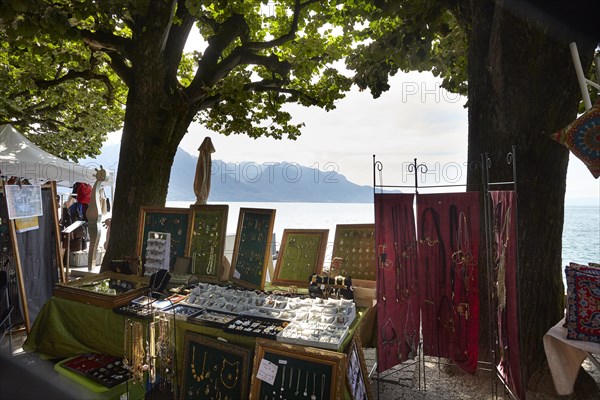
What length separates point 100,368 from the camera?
3.10m

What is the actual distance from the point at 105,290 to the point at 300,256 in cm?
194

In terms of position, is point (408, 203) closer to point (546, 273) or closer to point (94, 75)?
point (546, 273)

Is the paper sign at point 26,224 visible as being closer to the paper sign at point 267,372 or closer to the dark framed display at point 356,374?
the paper sign at point 267,372

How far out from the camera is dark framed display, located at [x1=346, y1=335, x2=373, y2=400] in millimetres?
2334

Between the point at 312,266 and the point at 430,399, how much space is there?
1.58m

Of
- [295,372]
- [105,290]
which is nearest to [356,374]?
[295,372]

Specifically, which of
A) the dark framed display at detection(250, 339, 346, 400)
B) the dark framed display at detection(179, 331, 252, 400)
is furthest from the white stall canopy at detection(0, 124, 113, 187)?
the dark framed display at detection(250, 339, 346, 400)

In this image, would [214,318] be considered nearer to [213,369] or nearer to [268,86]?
[213,369]

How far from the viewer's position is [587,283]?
2768 millimetres

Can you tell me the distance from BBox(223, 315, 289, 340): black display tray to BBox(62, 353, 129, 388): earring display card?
1.11 meters

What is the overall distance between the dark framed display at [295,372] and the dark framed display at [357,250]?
1.36 m

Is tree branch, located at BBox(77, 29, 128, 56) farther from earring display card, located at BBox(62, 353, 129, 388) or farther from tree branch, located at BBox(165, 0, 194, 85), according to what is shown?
earring display card, located at BBox(62, 353, 129, 388)

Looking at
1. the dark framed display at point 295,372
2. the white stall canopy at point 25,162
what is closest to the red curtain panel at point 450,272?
the dark framed display at point 295,372

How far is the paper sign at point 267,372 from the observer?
2279 millimetres
